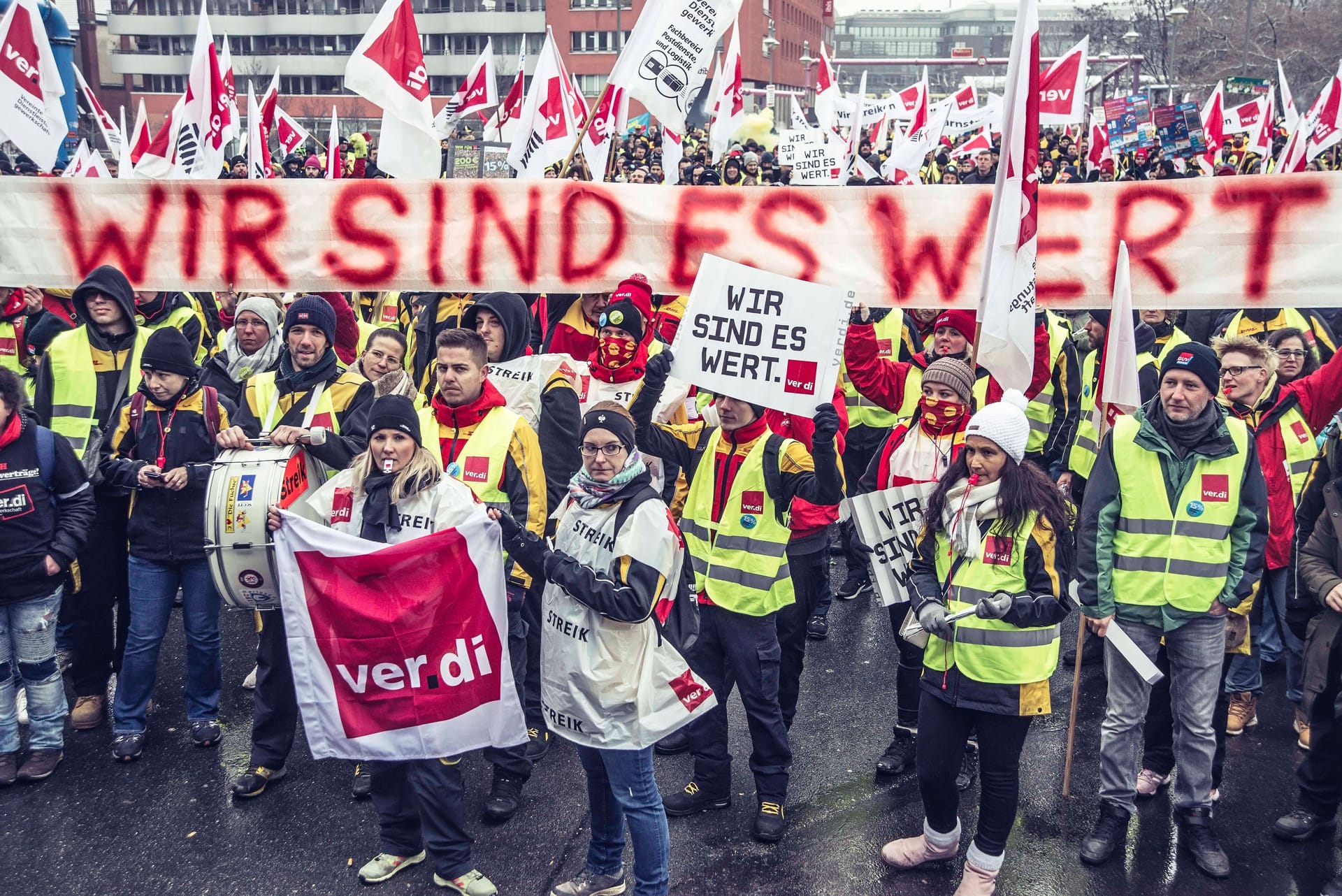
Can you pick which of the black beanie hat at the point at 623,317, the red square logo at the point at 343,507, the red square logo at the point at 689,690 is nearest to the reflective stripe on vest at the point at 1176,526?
the red square logo at the point at 689,690

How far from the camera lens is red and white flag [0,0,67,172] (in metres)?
6.57

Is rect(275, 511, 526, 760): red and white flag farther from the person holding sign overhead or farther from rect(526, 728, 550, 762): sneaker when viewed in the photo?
the person holding sign overhead

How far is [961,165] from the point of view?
20172 millimetres

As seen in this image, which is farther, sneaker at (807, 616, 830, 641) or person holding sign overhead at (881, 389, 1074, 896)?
sneaker at (807, 616, 830, 641)

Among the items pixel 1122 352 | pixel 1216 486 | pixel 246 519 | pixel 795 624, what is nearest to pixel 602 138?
pixel 795 624

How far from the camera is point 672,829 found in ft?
16.4

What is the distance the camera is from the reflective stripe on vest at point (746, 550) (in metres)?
4.96

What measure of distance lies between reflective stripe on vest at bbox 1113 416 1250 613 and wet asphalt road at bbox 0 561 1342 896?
1.08m

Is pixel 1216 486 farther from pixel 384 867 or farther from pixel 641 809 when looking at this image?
pixel 384 867

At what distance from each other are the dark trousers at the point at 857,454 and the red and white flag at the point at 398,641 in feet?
12.9

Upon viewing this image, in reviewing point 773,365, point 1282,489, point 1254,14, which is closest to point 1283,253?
point 1282,489

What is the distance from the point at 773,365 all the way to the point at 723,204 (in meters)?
1.23

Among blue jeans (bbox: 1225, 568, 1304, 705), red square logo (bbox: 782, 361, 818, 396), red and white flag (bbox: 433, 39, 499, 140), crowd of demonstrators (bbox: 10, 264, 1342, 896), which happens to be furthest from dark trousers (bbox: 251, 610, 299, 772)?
red and white flag (bbox: 433, 39, 499, 140)

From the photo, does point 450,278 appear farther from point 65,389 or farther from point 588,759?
point 588,759
